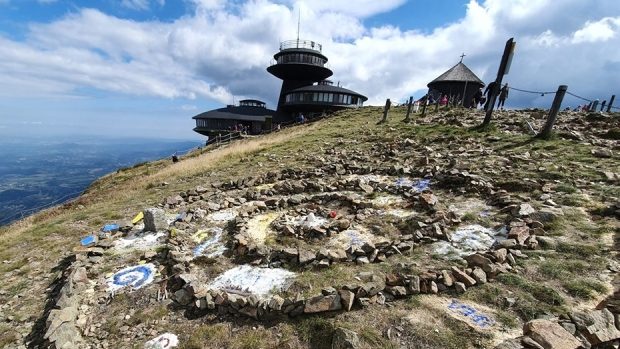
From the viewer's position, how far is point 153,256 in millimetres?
9484

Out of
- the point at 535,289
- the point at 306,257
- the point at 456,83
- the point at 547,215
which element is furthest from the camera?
the point at 456,83

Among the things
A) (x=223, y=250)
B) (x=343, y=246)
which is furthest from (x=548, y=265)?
(x=223, y=250)

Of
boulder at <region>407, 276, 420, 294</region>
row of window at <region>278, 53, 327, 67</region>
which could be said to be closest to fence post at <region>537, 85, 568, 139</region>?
boulder at <region>407, 276, 420, 294</region>

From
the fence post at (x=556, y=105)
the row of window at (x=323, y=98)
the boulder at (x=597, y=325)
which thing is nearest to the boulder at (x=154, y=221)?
the boulder at (x=597, y=325)

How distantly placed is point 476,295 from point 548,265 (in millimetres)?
1793

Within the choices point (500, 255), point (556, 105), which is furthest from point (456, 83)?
point (500, 255)

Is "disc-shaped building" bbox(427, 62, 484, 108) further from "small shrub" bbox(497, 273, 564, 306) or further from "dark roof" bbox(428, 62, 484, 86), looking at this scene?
"small shrub" bbox(497, 273, 564, 306)

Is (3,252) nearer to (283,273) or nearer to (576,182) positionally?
(283,273)

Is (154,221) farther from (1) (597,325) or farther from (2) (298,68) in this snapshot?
(2) (298,68)

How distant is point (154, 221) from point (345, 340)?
8.72 meters

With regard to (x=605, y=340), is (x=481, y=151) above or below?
above

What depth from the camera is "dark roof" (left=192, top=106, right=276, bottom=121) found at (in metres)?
63.6

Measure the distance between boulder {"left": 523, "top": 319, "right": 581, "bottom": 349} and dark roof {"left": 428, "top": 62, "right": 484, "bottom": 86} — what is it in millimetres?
48059

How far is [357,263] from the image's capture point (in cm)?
766
